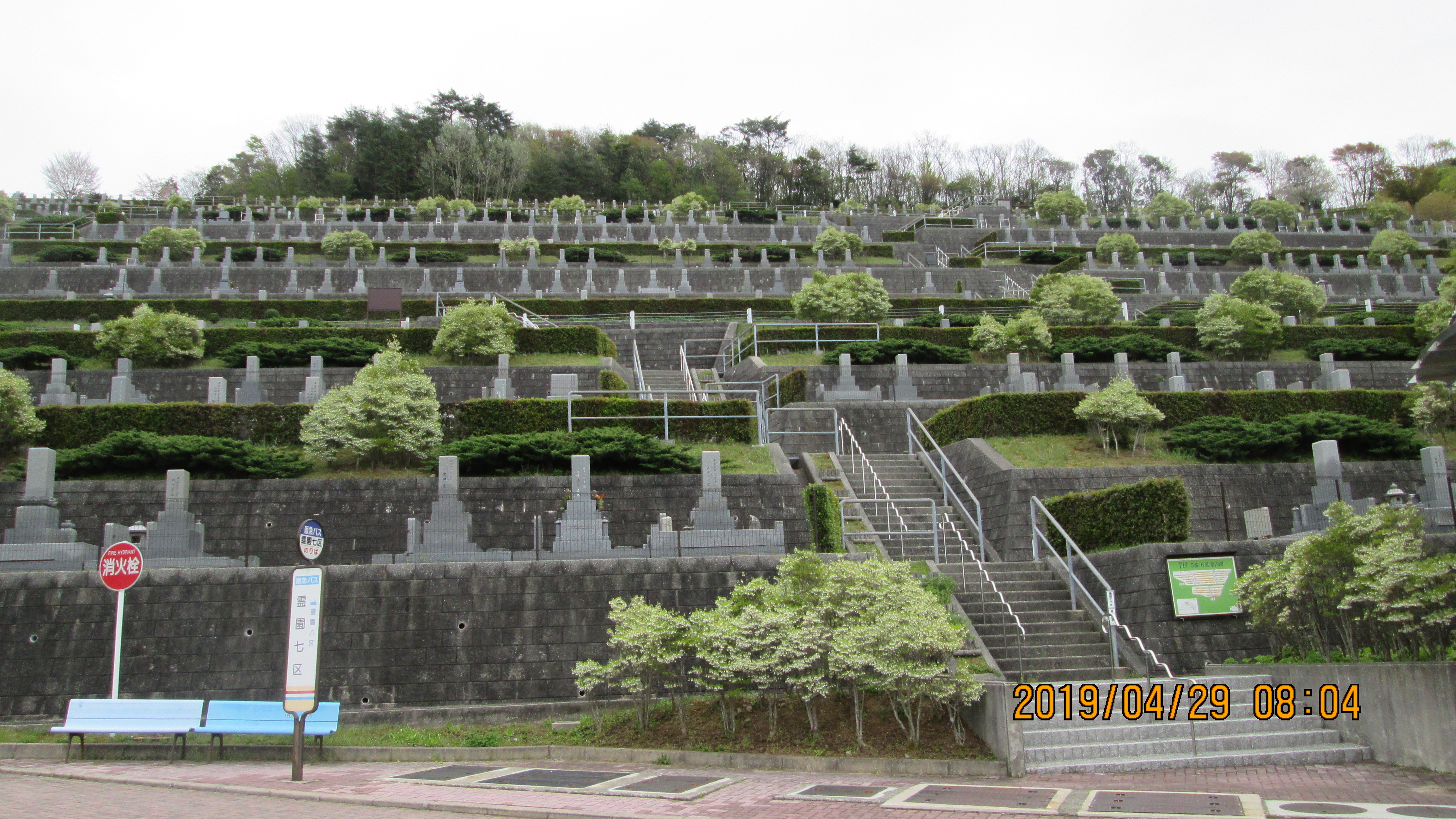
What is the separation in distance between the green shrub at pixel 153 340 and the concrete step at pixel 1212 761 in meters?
22.3

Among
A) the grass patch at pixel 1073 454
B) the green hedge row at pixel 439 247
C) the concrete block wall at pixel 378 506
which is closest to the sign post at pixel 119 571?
the concrete block wall at pixel 378 506

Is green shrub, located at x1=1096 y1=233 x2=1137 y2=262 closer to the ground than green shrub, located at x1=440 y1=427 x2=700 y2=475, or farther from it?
farther from it

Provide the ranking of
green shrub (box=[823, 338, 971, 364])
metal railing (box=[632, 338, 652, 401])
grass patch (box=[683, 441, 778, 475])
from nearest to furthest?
1. grass patch (box=[683, 441, 778, 475])
2. metal railing (box=[632, 338, 652, 401])
3. green shrub (box=[823, 338, 971, 364])

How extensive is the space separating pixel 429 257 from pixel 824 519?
33.1 meters

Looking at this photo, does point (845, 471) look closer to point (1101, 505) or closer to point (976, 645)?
point (1101, 505)

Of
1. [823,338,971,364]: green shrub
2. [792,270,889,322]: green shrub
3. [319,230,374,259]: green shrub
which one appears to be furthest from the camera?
[319,230,374,259]: green shrub

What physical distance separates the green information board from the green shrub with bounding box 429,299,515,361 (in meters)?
16.4

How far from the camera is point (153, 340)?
2331 cm

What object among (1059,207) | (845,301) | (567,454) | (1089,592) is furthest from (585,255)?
(1089,592)

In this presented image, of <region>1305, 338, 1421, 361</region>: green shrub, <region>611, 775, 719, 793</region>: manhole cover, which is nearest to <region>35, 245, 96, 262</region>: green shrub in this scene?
<region>611, 775, 719, 793</region>: manhole cover

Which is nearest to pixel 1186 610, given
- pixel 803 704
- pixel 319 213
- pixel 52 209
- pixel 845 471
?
pixel 803 704

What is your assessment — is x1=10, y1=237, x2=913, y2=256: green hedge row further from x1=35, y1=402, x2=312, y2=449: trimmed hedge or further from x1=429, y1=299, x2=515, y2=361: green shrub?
x1=35, y1=402, x2=312, y2=449: trimmed hedge

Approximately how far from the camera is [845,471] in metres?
17.4

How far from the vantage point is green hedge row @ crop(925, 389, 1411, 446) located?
17.8 metres
